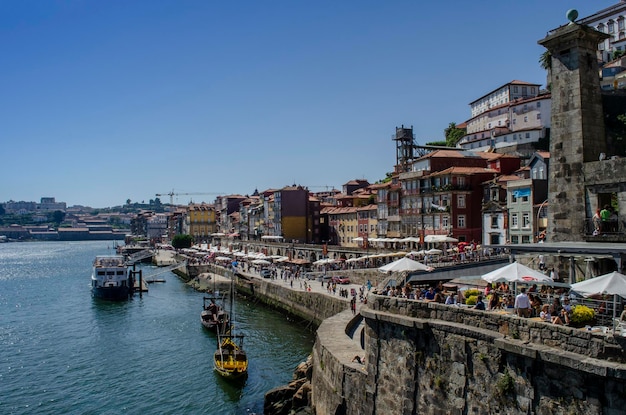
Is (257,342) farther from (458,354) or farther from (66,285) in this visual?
(66,285)

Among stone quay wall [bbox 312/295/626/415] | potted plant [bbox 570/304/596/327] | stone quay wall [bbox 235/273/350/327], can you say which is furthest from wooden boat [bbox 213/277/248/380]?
potted plant [bbox 570/304/596/327]

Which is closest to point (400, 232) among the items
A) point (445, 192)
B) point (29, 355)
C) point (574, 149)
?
point (445, 192)

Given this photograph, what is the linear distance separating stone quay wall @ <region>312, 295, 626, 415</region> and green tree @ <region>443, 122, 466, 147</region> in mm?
92731

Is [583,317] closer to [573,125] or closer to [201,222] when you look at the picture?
[573,125]

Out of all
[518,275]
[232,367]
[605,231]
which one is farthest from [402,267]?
[232,367]

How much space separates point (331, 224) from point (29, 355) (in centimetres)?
6405

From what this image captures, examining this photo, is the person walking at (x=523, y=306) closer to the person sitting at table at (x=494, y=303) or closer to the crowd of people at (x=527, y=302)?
the crowd of people at (x=527, y=302)

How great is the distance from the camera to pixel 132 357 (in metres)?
37.7

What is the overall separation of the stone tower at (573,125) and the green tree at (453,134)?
85.4 m

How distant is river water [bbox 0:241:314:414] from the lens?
2873 cm

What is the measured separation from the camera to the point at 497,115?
305 ft

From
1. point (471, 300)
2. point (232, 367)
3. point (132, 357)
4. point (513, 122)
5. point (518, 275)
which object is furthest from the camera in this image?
point (513, 122)

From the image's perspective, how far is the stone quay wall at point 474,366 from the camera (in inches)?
423

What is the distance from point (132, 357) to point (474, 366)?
2981cm
